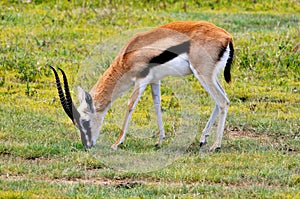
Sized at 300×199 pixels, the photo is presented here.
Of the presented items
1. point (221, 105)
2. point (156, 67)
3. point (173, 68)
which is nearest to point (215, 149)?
point (221, 105)

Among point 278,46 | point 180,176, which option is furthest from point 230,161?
point 278,46

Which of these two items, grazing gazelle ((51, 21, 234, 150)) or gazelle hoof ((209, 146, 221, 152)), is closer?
grazing gazelle ((51, 21, 234, 150))

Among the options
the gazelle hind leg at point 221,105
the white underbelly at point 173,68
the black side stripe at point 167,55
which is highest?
the black side stripe at point 167,55

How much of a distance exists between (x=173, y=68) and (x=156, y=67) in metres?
0.20

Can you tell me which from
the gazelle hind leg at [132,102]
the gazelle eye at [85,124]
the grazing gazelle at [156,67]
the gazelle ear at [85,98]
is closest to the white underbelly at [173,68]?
the grazing gazelle at [156,67]

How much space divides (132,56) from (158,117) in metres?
0.90

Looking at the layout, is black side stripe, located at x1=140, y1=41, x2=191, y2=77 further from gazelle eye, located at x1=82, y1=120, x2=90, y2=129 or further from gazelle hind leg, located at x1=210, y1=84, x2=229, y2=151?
gazelle eye, located at x1=82, y1=120, x2=90, y2=129

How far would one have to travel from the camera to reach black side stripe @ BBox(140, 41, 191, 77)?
759 cm

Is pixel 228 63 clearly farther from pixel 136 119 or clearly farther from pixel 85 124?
pixel 85 124

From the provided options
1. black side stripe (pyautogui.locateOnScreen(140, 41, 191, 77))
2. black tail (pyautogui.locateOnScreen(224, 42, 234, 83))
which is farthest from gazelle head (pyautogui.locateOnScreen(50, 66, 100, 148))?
black tail (pyautogui.locateOnScreen(224, 42, 234, 83))

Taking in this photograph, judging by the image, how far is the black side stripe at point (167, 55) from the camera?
759 centimetres

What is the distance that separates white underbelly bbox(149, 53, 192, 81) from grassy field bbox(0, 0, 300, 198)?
191 mm

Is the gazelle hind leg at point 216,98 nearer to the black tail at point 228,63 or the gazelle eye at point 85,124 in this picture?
the black tail at point 228,63

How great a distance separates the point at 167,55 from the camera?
7.65 m
